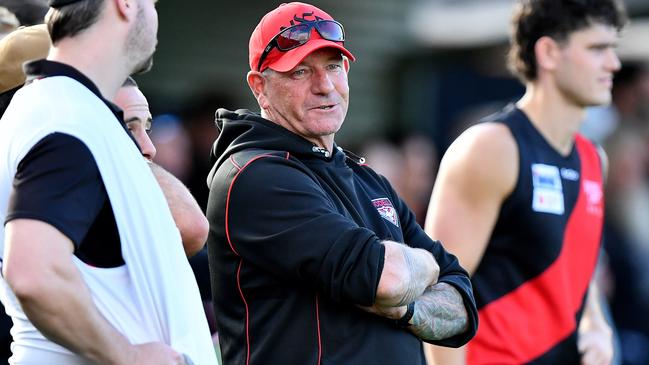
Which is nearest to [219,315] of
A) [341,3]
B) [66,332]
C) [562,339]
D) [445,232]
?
[66,332]

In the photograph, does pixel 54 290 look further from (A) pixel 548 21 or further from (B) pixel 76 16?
(A) pixel 548 21

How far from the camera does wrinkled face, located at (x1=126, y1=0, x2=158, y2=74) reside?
2967 mm

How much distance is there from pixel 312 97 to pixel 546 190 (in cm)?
174

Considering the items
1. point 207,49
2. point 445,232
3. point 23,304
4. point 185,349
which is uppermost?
point 23,304

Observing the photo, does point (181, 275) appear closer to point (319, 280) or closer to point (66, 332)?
point (66, 332)

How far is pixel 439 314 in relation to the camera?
3.70m

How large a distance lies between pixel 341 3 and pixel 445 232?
8.65 metres

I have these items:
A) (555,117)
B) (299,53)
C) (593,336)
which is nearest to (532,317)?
(593,336)

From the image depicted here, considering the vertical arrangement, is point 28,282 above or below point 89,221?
below

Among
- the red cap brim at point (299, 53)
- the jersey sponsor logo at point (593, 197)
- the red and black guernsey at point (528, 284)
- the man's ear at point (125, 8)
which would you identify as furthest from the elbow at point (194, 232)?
the jersey sponsor logo at point (593, 197)

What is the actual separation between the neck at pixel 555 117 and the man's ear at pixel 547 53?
0.41 ft

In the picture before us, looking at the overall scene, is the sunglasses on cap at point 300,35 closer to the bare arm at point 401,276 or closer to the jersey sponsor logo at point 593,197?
the bare arm at point 401,276

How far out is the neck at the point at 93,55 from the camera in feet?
9.56

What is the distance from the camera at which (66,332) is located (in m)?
2.68
